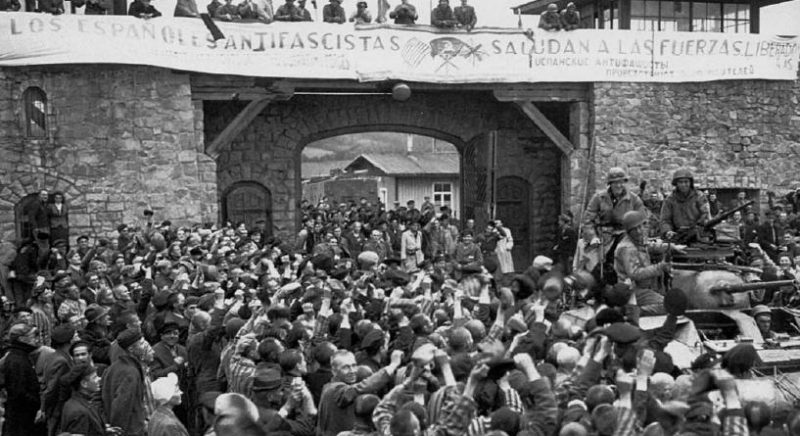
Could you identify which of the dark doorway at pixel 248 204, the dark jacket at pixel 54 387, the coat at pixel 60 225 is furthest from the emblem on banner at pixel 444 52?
the dark jacket at pixel 54 387

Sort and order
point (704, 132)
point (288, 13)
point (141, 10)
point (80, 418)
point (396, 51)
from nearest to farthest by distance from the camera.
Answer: point (80, 418) < point (141, 10) < point (288, 13) < point (396, 51) < point (704, 132)

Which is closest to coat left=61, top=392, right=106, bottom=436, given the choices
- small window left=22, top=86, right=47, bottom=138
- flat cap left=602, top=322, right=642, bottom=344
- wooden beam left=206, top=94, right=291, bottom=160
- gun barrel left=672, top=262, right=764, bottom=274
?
flat cap left=602, top=322, right=642, bottom=344

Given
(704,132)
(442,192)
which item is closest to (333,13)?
(704,132)

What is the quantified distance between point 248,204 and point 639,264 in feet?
43.3

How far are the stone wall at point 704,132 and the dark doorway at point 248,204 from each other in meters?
7.04

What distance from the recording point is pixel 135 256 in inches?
607

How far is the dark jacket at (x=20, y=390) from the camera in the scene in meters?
8.67

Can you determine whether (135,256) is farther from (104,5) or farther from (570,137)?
(570,137)

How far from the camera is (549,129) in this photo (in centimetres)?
2166

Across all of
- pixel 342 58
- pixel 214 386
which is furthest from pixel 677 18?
pixel 214 386

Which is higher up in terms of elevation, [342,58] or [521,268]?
[342,58]

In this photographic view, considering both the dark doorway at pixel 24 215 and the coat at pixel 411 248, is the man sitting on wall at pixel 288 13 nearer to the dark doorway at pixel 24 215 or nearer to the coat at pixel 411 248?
the coat at pixel 411 248

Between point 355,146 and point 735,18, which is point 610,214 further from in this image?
point 355,146

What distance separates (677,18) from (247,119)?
9.63 metres
